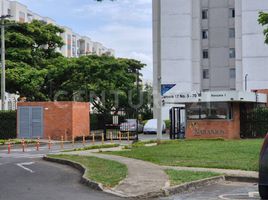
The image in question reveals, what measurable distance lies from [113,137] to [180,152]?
2007 centimetres

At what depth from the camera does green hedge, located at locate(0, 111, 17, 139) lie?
38531 mm

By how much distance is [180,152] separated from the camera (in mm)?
19781

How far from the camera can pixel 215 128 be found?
31.9 meters

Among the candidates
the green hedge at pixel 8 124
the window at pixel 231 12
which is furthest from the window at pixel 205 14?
the green hedge at pixel 8 124

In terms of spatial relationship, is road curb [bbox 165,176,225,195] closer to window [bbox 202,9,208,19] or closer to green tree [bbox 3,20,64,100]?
green tree [bbox 3,20,64,100]

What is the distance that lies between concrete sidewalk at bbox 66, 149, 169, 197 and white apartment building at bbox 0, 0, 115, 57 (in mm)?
62672

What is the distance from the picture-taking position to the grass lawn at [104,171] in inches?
503

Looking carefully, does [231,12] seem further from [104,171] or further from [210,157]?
[104,171]

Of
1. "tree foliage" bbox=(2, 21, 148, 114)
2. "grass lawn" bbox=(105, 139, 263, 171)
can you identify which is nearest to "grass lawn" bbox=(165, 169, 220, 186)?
"grass lawn" bbox=(105, 139, 263, 171)

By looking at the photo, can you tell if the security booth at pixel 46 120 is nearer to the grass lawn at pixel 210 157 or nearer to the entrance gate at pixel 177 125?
the entrance gate at pixel 177 125

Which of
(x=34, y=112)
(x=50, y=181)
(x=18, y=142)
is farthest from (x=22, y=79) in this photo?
(x=50, y=181)

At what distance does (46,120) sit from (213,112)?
13.7 m

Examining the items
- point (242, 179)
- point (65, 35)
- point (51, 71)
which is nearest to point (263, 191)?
point (242, 179)

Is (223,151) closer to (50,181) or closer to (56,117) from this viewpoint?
(50,181)
